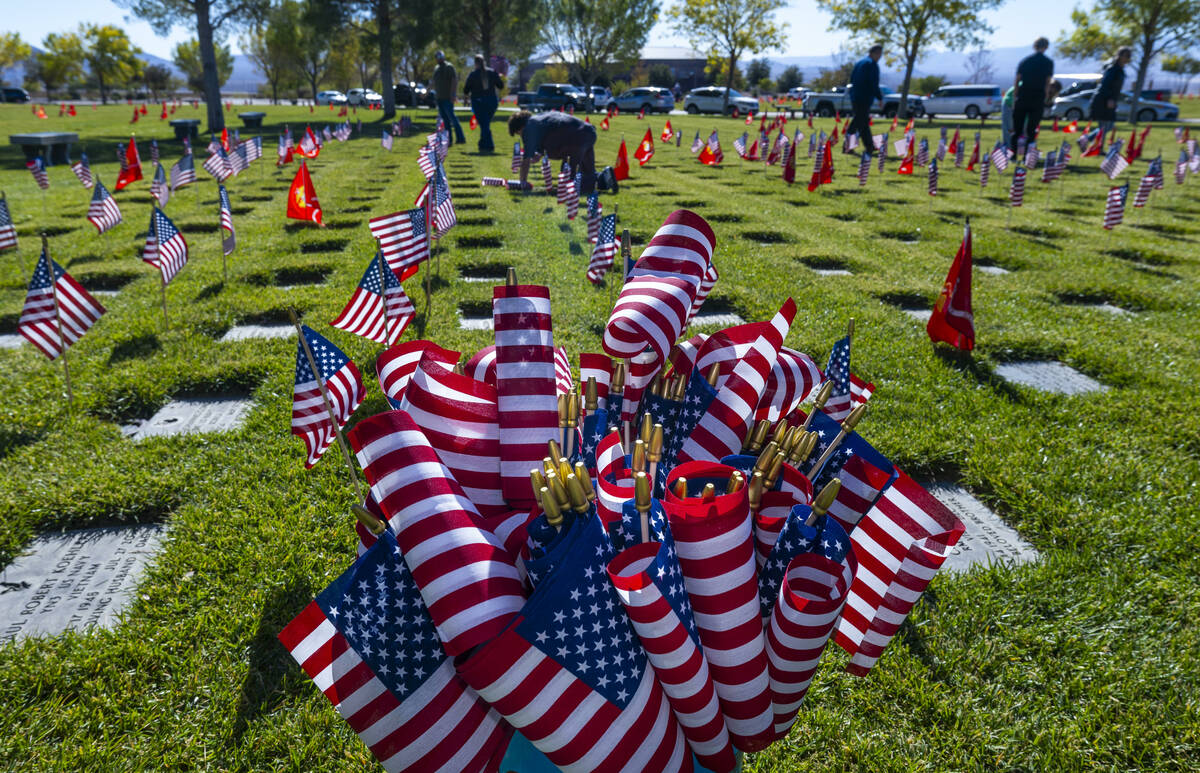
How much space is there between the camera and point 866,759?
6.96 feet

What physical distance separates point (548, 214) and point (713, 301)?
4737 millimetres

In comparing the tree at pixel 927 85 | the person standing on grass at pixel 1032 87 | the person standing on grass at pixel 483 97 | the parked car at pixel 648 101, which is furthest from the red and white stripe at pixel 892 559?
the tree at pixel 927 85

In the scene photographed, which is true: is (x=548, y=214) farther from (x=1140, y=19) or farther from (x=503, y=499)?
(x=1140, y=19)

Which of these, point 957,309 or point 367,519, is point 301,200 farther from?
point 367,519

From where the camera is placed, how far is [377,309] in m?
4.53

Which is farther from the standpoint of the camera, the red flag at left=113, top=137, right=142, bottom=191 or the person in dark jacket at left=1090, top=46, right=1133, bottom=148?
the person in dark jacket at left=1090, top=46, right=1133, bottom=148

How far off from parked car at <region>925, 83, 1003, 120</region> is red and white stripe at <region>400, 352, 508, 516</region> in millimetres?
43124

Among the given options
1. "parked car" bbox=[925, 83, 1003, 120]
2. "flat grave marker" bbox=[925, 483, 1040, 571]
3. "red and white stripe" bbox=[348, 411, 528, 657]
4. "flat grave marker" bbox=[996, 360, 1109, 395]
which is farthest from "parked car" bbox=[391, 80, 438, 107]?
"red and white stripe" bbox=[348, 411, 528, 657]

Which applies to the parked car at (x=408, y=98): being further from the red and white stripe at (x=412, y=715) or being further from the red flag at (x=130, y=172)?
the red and white stripe at (x=412, y=715)

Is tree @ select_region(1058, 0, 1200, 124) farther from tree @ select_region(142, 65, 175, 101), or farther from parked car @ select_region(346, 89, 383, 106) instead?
tree @ select_region(142, 65, 175, 101)

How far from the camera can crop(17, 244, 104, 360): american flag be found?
420 centimetres

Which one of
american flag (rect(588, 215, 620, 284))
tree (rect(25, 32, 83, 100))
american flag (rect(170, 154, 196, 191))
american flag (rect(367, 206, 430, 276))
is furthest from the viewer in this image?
tree (rect(25, 32, 83, 100))

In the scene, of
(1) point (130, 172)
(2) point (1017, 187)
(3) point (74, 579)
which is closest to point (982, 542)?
(3) point (74, 579)

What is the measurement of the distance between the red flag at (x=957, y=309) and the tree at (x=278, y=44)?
31658mm
